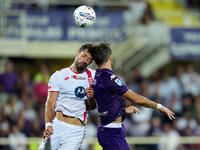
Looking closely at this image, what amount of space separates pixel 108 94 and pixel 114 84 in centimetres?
19

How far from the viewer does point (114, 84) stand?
675cm

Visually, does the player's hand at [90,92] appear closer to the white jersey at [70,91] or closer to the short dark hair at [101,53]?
the white jersey at [70,91]

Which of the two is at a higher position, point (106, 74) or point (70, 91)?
point (106, 74)

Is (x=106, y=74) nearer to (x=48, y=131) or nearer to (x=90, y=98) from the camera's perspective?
(x=90, y=98)

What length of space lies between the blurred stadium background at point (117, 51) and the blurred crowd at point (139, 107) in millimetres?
27

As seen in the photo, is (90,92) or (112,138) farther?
(90,92)

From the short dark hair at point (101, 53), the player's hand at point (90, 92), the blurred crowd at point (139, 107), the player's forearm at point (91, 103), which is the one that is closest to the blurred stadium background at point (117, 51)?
the blurred crowd at point (139, 107)

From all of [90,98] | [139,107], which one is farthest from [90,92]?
[139,107]

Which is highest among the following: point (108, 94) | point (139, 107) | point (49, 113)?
point (108, 94)

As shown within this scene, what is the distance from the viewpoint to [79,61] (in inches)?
281

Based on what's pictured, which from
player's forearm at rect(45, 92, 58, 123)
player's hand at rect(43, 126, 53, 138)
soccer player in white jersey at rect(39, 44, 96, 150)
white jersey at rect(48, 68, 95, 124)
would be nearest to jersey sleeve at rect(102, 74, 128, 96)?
soccer player in white jersey at rect(39, 44, 96, 150)

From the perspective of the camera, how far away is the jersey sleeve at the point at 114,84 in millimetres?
6730

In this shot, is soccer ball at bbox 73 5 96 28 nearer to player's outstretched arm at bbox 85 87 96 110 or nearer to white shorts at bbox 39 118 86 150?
player's outstretched arm at bbox 85 87 96 110

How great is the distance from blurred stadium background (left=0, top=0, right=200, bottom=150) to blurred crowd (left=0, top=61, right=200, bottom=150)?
0.03 metres
